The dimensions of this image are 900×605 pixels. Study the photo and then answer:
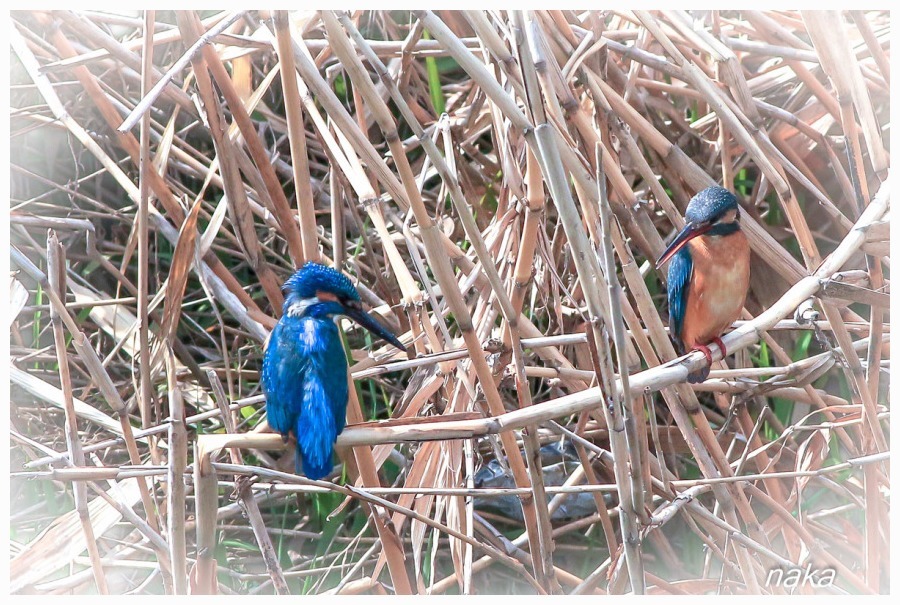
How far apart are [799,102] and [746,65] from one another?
0.34 metres

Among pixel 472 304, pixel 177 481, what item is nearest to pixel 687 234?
pixel 472 304

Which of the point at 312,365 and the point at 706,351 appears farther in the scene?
the point at 706,351

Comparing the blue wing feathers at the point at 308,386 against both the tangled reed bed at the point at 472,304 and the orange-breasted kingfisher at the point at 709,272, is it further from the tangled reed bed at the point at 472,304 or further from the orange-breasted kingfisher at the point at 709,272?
the orange-breasted kingfisher at the point at 709,272

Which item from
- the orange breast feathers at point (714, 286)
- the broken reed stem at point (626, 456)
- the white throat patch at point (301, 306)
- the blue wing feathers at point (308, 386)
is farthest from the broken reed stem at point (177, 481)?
the orange breast feathers at point (714, 286)

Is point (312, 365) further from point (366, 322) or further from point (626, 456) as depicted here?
point (626, 456)

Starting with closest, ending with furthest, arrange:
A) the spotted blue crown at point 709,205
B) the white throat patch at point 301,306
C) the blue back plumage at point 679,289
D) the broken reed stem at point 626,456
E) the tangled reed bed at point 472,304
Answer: the broken reed stem at point 626,456 → the tangled reed bed at point 472,304 → the white throat patch at point 301,306 → the spotted blue crown at point 709,205 → the blue back plumage at point 679,289

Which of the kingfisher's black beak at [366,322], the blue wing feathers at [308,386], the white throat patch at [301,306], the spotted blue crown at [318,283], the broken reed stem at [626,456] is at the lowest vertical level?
the broken reed stem at [626,456]

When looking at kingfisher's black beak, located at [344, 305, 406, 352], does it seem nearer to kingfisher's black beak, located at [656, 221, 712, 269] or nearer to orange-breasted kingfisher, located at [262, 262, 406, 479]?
orange-breasted kingfisher, located at [262, 262, 406, 479]

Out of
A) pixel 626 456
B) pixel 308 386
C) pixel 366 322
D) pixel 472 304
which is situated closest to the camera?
pixel 626 456

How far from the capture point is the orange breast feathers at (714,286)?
1.75 m

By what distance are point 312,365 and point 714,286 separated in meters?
0.93

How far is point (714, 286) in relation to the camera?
176 centimetres

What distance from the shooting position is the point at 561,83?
1.56m
